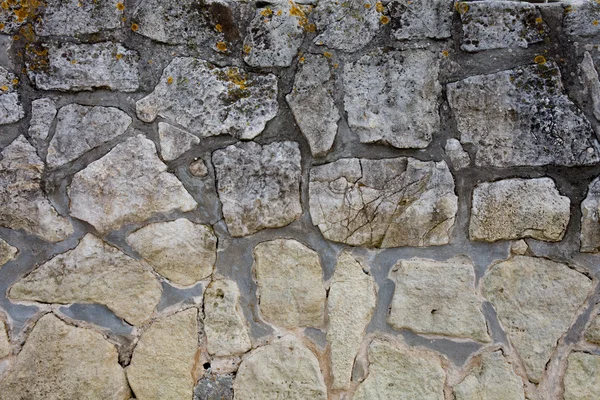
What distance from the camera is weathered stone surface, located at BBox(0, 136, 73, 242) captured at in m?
1.44

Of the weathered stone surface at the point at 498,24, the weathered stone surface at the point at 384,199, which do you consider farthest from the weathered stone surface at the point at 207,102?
the weathered stone surface at the point at 498,24

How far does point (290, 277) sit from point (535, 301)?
69 centimetres

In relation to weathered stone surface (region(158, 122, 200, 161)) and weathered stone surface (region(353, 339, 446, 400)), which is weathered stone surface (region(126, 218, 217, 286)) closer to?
weathered stone surface (region(158, 122, 200, 161))

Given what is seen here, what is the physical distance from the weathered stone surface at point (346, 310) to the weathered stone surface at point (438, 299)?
0.28 ft

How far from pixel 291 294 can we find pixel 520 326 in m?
0.65

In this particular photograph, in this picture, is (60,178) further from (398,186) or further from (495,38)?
(495,38)

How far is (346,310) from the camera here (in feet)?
4.91

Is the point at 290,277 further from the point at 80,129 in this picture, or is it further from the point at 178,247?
the point at 80,129

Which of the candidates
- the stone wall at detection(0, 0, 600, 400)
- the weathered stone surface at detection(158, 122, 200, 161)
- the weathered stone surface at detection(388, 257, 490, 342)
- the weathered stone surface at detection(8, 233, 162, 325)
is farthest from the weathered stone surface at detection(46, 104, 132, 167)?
the weathered stone surface at detection(388, 257, 490, 342)

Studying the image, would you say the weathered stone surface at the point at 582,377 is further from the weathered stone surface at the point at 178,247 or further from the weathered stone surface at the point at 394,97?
the weathered stone surface at the point at 178,247

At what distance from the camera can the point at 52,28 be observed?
1439 millimetres

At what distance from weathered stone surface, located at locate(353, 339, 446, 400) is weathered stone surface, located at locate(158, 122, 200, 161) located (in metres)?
0.78

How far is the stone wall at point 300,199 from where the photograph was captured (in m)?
1.42

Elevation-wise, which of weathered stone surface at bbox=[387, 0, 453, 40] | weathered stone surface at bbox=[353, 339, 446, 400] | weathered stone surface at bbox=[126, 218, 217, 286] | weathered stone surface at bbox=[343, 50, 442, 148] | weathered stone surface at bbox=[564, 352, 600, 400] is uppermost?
weathered stone surface at bbox=[387, 0, 453, 40]
